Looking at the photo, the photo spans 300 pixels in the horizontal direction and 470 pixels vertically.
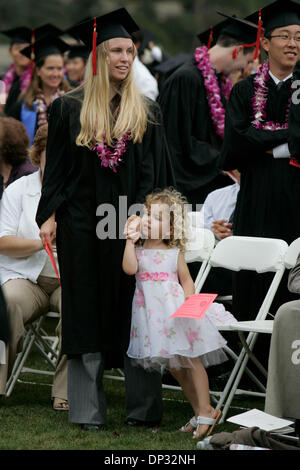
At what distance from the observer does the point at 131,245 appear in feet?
17.3

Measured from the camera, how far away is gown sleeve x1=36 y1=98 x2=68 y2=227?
539 centimetres

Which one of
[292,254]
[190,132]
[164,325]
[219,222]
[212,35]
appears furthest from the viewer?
[212,35]

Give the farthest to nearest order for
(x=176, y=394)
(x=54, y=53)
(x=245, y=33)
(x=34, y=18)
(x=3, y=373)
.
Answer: (x=34, y=18), (x=54, y=53), (x=245, y=33), (x=176, y=394), (x=3, y=373)

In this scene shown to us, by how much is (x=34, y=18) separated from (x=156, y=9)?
3.51 meters

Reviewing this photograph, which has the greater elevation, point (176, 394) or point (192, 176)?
point (192, 176)

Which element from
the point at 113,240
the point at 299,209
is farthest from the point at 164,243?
the point at 299,209

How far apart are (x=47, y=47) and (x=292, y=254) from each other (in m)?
4.58

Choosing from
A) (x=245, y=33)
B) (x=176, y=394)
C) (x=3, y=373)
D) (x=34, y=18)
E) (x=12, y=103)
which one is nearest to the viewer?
(x=3, y=373)

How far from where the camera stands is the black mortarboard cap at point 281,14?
6.22 m

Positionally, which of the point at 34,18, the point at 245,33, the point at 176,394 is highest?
the point at 34,18

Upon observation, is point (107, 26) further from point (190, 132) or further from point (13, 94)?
point (13, 94)

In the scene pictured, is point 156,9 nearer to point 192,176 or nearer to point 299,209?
point 192,176

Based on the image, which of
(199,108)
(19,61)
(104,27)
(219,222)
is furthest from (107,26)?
(19,61)

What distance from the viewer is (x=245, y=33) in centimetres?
805
